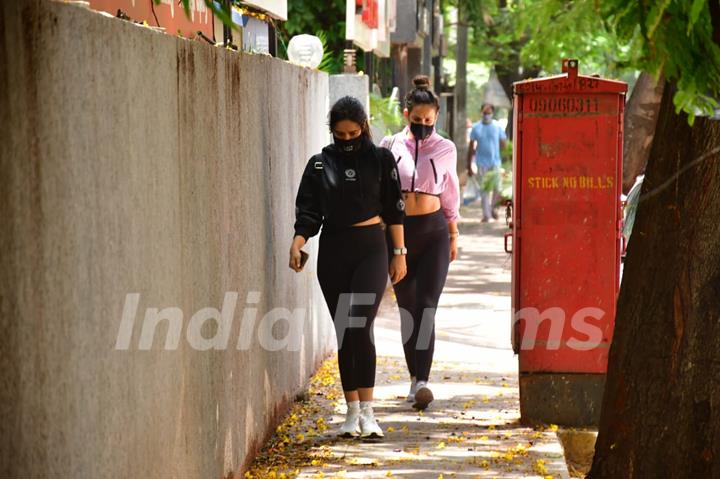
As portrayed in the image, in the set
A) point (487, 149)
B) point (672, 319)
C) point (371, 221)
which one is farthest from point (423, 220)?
point (487, 149)

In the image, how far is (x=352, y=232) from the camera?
25.1ft

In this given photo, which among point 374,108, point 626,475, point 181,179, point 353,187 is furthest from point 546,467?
point 374,108

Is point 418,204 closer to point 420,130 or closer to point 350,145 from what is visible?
point 420,130

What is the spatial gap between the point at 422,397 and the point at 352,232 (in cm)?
146

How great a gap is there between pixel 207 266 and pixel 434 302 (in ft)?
9.46

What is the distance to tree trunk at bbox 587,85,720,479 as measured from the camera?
6152 millimetres

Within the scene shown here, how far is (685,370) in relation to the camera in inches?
245

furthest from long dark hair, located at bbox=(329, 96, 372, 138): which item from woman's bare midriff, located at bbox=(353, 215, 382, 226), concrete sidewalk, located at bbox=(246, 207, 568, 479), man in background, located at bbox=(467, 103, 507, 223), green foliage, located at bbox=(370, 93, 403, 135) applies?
man in background, located at bbox=(467, 103, 507, 223)

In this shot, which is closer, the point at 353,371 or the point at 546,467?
the point at 546,467

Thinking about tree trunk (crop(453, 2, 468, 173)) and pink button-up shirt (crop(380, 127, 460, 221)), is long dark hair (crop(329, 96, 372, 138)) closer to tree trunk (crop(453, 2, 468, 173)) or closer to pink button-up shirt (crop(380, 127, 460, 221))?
pink button-up shirt (crop(380, 127, 460, 221))

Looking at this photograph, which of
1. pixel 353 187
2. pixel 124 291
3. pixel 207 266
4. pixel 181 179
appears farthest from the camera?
pixel 353 187

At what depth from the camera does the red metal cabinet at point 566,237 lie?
26.1 ft

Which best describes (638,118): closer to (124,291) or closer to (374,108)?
(374,108)

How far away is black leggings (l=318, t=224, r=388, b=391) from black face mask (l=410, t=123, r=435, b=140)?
118cm
